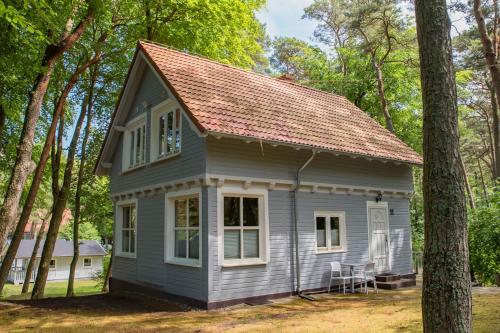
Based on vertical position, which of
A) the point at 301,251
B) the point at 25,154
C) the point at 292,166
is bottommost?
the point at 301,251

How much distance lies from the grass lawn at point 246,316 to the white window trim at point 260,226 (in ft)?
3.52

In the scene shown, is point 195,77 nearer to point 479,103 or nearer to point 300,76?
point 300,76

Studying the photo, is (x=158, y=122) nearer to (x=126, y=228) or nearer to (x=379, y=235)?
(x=126, y=228)

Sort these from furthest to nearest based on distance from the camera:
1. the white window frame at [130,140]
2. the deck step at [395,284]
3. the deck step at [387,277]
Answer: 1. the white window frame at [130,140]
2. the deck step at [387,277]
3. the deck step at [395,284]

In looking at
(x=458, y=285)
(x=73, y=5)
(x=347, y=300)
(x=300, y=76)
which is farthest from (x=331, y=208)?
(x=300, y=76)

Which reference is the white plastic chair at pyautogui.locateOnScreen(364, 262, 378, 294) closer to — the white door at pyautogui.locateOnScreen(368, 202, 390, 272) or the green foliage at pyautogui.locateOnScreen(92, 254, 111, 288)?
the white door at pyautogui.locateOnScreen(368, 202, 390, 272)

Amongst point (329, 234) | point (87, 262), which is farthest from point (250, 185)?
point (87, 262)

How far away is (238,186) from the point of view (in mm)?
10508

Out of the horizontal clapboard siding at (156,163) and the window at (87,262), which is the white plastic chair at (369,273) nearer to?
the horizontal clapboard siding at (156,163)

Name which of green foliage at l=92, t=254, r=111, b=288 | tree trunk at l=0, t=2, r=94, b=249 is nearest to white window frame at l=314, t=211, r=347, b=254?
tree trunk at l=0, t=2, r=94, b=249

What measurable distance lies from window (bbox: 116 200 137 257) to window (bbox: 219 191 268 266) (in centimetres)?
456

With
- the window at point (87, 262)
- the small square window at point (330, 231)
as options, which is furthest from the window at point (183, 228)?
the window at point (87, 262)

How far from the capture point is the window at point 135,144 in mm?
13508

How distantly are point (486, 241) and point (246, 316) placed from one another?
9497mm
